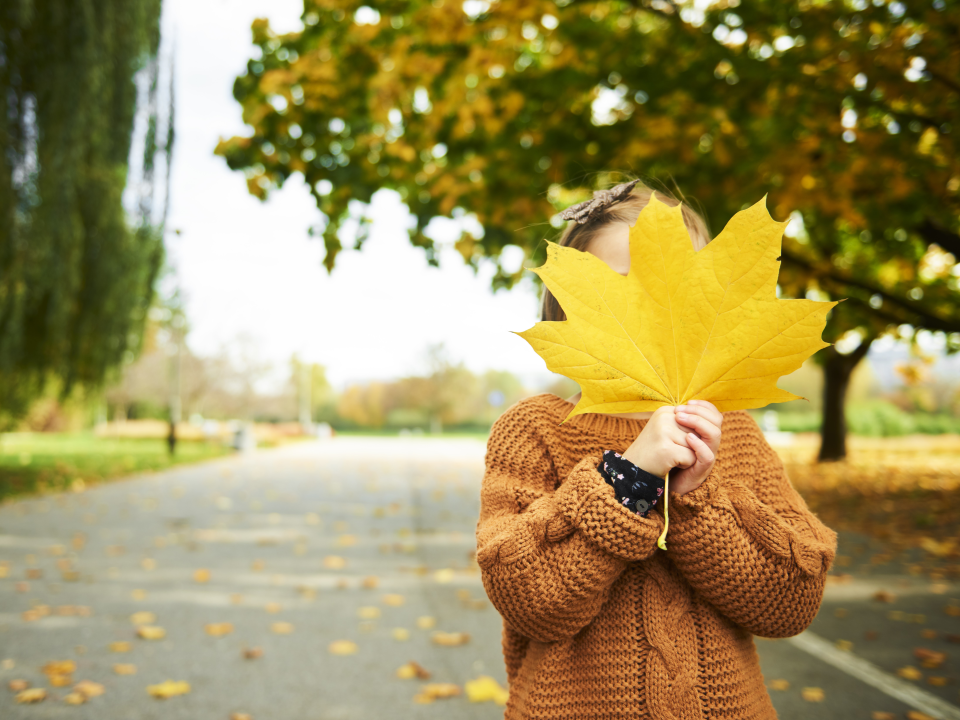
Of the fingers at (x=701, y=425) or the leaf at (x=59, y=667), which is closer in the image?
the fingers at (x=701, y=425)

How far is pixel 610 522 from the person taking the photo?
118cm

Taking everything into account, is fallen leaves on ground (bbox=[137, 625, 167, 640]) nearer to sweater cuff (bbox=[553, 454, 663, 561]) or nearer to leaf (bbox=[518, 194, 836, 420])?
sweater cuff (bbox=[553, 454, 663, 561])

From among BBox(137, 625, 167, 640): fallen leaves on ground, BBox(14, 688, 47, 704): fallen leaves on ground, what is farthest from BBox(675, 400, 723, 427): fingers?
BBox(137, 625, 167, 640): fallen leaves on ground

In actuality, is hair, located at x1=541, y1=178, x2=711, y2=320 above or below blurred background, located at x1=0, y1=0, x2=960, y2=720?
below

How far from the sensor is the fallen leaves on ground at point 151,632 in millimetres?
4066

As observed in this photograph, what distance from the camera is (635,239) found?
110cm

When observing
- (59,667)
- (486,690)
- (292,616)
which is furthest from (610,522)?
(292,616)

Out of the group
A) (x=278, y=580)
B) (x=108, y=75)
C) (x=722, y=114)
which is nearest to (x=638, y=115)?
(x=722, y=114)

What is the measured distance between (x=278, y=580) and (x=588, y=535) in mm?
5002

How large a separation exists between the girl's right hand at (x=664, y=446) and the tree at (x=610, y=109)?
374 cm

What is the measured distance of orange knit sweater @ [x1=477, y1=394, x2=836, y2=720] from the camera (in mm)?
1233

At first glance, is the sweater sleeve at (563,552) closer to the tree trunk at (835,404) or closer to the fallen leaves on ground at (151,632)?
the fallen leaves on ground at (151,632)

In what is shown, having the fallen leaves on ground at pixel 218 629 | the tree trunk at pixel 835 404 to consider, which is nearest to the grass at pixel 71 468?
the fallen leaves on ground at pixel 218 629

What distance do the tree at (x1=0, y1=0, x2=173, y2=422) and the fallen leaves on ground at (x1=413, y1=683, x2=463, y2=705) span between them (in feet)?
26.4
